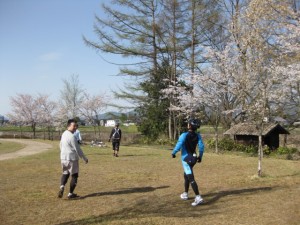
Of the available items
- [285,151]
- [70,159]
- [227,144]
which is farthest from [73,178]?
[227,144]

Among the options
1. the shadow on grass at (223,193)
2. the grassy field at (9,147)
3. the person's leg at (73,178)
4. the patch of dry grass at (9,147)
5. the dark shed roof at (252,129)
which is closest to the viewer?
the shadow on grass at (223,193)

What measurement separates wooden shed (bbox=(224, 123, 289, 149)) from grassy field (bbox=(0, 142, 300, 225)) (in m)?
8.62

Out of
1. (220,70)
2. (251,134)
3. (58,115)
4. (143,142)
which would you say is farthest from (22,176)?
(58,115)

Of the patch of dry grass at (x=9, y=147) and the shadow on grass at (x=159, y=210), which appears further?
the patch of dry grass at (x=9, y=147)

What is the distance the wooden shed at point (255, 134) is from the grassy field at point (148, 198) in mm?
8616

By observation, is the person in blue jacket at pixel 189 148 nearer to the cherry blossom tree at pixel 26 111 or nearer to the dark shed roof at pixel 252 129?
the dark shed roof at pixel 252 129

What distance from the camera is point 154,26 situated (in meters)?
30.5

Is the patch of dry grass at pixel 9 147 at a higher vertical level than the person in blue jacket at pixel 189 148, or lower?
lower

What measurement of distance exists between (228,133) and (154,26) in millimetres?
12894

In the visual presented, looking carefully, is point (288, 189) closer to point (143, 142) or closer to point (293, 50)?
point (293, 50)

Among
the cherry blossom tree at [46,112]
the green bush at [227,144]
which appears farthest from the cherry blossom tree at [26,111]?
the green bush at [227,144]

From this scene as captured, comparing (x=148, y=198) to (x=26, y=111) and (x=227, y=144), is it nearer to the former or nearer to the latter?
(x=227, y=144)

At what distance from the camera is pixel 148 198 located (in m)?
7.57

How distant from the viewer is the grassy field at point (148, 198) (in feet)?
19.5
